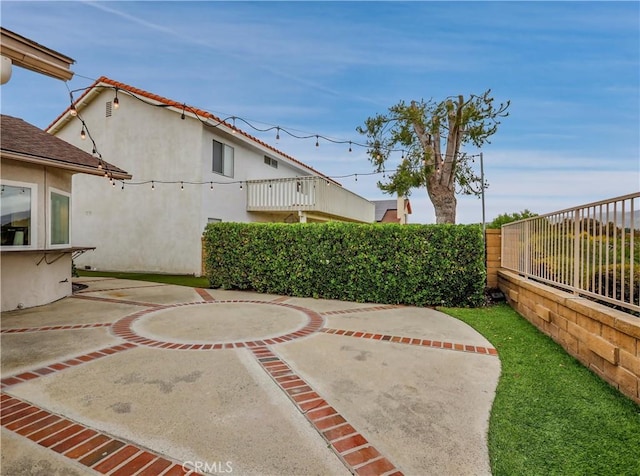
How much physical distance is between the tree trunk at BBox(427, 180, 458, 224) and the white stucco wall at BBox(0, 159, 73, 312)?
33.8 ft

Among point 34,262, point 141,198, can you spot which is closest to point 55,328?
point 34,262

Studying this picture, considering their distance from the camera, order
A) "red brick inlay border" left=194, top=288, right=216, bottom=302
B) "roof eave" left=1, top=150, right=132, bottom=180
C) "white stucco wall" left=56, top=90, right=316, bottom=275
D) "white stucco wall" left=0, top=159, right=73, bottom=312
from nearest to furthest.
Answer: "roof eave" left=1, top=150, right=132, bottom=180, "white stucco wall" left=0, top=159, right=73, bottom=312, "red brick inlay border" left=194, top=288, right=216, bottom=302, "white stucco wall" left=56, top=90, right=316, bottom=275

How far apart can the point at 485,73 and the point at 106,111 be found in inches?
552

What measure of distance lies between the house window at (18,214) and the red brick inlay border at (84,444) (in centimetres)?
504

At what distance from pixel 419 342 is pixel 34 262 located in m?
7.52

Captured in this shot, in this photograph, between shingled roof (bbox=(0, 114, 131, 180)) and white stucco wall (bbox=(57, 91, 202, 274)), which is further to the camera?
white stucco wall (bbox=(57, 91, 202, 274))

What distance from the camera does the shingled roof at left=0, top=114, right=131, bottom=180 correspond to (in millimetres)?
6129

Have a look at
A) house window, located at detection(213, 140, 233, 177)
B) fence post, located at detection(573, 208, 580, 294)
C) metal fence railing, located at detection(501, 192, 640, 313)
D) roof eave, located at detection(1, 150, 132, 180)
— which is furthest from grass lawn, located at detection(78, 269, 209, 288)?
fence post, located at detection(573, 208, 580, 294)

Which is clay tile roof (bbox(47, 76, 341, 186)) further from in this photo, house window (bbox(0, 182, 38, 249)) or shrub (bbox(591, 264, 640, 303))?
shrub (bbox(591, 264, 640, 303))

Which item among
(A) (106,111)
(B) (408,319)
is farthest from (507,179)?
(A) (106,111)

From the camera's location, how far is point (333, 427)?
250cm

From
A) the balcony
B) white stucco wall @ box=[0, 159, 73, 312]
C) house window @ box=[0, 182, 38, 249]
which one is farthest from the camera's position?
the balcony

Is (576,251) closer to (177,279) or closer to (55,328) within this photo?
(55,328)

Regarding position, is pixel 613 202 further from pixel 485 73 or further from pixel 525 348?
pixel 485 73
